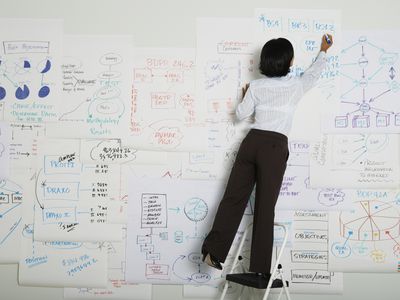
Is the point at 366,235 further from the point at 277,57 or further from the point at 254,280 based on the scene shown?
the point at 277,57

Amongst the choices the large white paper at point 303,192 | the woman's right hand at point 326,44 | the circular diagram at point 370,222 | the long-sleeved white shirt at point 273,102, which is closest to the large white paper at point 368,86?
the woman's right hand at point 326,44

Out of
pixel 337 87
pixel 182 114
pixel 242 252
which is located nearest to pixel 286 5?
pixel 337 87

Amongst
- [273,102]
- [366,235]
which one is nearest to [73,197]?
[273,102]

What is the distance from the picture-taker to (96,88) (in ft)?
8.80

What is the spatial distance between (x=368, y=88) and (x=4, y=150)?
2203mm

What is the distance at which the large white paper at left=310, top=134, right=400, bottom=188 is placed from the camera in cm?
264

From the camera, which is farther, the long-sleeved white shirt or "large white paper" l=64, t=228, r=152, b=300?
"large white paper" l=64, t=228, r=152, b=300

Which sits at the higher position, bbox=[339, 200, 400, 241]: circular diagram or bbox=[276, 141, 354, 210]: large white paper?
bbox=[276, 141, 354, 210]: large white paper

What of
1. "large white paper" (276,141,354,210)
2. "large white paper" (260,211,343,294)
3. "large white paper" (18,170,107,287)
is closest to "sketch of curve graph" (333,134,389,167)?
"large white paper" (276,141,354,210)

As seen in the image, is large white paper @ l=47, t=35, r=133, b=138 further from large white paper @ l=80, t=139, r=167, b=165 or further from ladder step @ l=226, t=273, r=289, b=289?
ladder step @ l=226, t=273, r=289, b=289

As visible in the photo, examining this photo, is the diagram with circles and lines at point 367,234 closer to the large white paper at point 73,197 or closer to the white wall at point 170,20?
the white wall at point 170,20

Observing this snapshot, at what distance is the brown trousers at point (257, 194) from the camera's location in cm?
228

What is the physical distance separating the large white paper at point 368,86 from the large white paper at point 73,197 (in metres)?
1.34

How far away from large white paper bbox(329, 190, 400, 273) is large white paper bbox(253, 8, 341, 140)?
1.62ft
